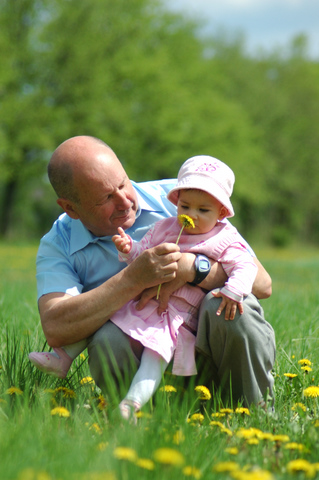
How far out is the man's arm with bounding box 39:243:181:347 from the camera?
2.82 meters

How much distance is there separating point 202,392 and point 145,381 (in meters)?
0.29

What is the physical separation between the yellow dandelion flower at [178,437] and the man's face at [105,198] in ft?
4.33

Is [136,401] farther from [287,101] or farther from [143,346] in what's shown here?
[287,101]

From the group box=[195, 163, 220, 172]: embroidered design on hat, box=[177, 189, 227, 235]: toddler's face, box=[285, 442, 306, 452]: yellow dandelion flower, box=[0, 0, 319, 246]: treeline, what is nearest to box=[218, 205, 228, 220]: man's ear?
box=[177, 189, 227, 235]: toddler's face

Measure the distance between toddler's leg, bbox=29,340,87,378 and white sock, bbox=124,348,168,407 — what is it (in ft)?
1.40

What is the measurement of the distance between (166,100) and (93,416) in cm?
2496

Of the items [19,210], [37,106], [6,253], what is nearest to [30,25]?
[37,106]

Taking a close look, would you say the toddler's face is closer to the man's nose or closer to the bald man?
the bald man

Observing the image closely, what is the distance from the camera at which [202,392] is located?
284 cm

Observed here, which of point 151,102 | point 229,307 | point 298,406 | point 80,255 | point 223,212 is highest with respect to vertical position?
point 151,102

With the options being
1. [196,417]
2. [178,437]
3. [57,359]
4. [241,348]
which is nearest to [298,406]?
[241,348]

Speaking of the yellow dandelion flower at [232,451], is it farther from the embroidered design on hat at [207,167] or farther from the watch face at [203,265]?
the embroidered design on hat at [207,167]

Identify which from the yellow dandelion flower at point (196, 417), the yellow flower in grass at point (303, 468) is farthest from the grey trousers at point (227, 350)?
the yellow flower in grass at point (303, 468)

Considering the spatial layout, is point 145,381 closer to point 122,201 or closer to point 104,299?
point 104,299
